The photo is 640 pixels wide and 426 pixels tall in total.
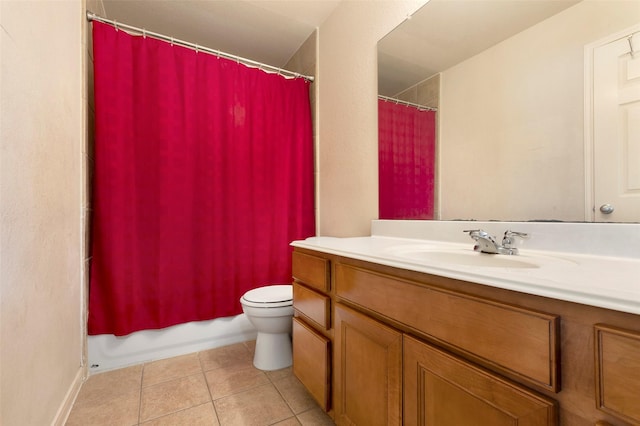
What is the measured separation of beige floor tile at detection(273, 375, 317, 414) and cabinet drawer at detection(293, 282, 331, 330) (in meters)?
0.44

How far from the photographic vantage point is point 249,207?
1.92 meters

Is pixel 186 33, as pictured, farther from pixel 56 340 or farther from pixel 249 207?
pixel 56 340

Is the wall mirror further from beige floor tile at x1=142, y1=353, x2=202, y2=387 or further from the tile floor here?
beige floor tile at x1=142, y1=353, x2=202, y2=387

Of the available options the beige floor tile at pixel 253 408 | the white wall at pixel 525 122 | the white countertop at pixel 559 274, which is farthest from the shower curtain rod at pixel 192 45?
the beige floor tile at pixel 253 408

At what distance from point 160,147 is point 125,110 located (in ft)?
0.85

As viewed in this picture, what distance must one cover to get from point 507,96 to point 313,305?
111cm

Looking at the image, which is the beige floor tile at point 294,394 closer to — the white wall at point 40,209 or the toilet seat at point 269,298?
the toilet seat at point 269,298

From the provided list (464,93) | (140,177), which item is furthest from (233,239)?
(464,93)

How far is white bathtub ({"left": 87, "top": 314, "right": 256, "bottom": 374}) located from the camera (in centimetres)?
156

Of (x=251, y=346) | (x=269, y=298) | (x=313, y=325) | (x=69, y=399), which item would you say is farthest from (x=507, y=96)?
(x=69, y=399)

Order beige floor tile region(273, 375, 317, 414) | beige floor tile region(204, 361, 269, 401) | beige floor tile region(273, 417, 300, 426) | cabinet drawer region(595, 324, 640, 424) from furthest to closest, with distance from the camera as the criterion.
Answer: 1. beige floor tile region(204, 361, 269, 401)
2. beige floor tile region(273, 375, 317, 414)
3. beige floor tile region(273, 417, 300, 426)
4. cabinet drawer region(595, 324, 640, 424)

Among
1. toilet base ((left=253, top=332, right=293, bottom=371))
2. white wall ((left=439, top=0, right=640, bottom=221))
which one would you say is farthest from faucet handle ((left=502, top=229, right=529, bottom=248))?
toilet base ((left=253, top=332, right=293, bottom=371))

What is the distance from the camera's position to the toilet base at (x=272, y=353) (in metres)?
1.59

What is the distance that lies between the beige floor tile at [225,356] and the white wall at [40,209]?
0.61 m
